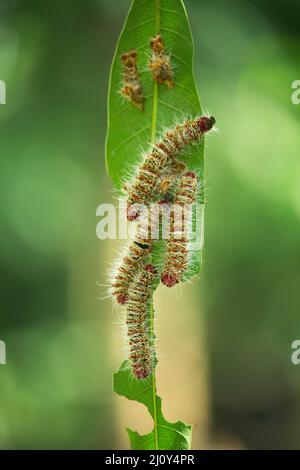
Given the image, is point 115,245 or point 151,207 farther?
point 115,245

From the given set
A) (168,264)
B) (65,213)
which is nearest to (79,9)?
(65,213)

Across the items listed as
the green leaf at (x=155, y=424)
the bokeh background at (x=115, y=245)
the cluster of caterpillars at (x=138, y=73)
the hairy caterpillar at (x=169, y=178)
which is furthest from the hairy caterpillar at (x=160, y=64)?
the bokeh background at (x=115, y=245)

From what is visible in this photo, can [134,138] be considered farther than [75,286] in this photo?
No

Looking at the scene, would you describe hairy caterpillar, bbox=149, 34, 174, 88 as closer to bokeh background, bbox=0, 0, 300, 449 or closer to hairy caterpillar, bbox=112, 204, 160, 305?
hairy caterpillar, bbox=112, 204, 160, 305

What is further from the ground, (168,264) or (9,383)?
(168,264)

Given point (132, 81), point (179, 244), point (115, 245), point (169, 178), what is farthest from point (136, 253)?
point (115, 245)

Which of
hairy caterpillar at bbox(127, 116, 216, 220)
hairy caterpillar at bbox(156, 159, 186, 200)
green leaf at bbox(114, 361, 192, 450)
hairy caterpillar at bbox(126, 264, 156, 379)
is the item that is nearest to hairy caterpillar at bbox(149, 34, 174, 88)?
hairy caterpillar at bbox(127, 116, 216, 220)

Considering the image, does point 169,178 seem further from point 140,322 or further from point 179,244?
point 140,322

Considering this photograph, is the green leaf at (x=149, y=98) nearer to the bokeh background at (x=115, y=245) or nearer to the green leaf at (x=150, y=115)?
the green leaf at (x=150, y=115)

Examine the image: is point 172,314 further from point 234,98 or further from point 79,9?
point 79,9
